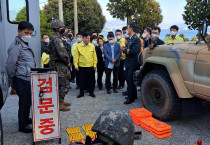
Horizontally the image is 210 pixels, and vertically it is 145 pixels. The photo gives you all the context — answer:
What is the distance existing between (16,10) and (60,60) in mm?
1731

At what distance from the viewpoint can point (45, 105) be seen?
10.2ft

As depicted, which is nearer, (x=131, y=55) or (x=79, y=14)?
(x=131, y=55)

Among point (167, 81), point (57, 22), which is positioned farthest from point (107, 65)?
point (167, 81)

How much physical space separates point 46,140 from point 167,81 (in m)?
2.28

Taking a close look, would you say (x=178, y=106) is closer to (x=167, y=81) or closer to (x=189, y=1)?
(x=167, y=81)

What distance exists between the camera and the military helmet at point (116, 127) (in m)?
1.66

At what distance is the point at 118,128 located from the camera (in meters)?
1.69

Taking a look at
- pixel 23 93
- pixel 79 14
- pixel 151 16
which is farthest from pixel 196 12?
pixel 23 93

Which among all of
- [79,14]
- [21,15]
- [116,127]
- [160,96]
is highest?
[79,14]

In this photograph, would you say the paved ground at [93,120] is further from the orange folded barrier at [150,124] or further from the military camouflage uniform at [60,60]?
the military camouflage uniform at [60,60]

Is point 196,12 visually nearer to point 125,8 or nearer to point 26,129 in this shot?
point 125,8

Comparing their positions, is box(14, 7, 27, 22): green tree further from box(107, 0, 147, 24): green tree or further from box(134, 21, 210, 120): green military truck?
box(107, 0, 147, 24): green tree

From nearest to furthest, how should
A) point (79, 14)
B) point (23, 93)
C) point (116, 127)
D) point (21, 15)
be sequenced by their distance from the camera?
1. point (116, 127)
2. point (23, 93)
3. point (21, 15)
4. point (79, 14)

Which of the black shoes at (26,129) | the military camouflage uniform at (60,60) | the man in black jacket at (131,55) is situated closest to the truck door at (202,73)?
the man in black jacket at (131,55)
